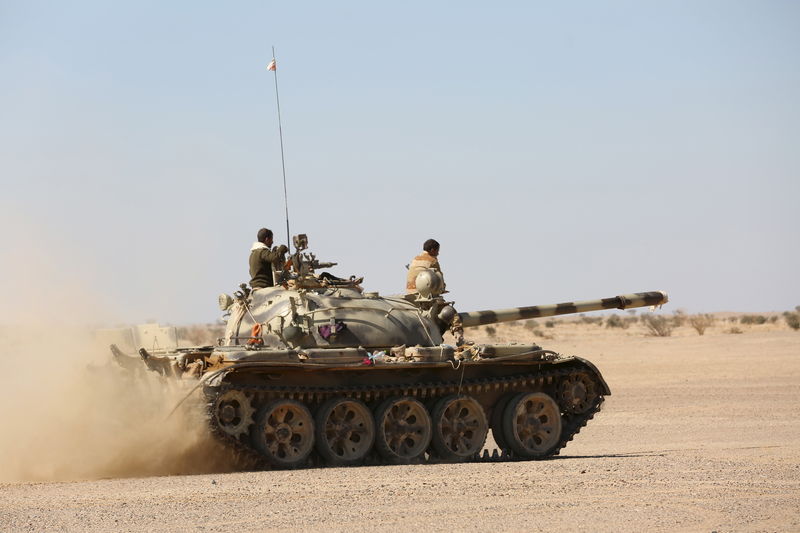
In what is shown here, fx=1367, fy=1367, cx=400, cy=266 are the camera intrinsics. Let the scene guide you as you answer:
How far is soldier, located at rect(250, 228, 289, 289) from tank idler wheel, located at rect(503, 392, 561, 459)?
4.33 metres

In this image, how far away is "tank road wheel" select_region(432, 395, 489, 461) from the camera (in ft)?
67.8

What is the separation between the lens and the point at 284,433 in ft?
62.4

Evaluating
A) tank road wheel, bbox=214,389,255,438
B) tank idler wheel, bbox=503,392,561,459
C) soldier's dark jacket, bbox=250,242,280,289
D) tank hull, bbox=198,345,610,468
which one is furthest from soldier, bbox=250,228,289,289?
tank idler wheel, bbox=503,392,561,459

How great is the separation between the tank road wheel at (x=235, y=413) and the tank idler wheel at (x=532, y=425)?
193 inches

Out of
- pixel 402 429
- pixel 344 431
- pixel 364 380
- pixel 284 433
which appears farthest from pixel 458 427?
pixel 284 433

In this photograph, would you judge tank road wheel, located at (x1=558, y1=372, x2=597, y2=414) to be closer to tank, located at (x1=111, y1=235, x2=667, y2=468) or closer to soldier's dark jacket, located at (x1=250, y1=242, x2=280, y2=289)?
tank, located at (x1=111, y1=235, x2=667, y2=468)

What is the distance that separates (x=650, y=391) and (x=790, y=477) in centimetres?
2167

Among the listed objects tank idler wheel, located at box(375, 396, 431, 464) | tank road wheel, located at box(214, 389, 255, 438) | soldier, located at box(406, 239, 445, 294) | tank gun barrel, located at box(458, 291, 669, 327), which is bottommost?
tank idler wheel, located at box(375, 396, 431, 464)

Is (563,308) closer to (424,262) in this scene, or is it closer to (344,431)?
(424,262)

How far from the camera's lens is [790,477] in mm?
16625

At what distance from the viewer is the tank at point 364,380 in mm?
18672

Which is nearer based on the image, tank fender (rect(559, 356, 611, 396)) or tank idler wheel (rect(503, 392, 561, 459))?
tank idler wheel (rect(503, 392, 561, 459))

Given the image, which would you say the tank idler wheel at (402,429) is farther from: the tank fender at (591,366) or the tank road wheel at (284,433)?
the tank fender at (591,366)

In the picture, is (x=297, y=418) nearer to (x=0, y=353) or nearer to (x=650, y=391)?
(x=0, y=353)
